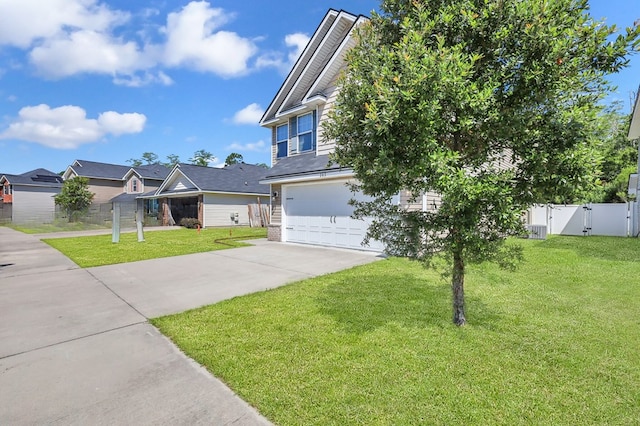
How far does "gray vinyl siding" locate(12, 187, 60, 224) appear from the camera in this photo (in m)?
33.4

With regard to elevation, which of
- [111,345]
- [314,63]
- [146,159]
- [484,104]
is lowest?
[111,345]

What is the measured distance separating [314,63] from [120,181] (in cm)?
3252

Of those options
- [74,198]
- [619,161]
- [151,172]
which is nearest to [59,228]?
[74,198]

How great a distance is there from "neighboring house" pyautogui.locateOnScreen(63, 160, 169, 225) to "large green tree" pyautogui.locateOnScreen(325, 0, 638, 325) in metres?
30.5

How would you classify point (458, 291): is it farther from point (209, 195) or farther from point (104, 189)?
point (104, 189)

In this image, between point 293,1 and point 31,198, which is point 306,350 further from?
point 31,198

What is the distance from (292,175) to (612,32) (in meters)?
10.1

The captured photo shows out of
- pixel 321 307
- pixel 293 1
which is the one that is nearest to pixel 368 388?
pixel 321 307

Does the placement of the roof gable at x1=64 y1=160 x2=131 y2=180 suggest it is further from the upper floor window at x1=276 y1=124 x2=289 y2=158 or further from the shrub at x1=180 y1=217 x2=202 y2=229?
the upper floor window at x1=276 y1=124 x2=289 y2=158

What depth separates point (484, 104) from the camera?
118 inches

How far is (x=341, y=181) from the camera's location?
37.3ft

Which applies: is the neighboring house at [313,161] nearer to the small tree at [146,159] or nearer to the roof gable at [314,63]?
the roof gable at [314,63]

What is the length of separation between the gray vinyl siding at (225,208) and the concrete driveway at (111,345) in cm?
1403

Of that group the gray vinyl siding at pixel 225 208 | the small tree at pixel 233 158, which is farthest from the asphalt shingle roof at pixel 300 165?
the small tree at pixel 233 158
